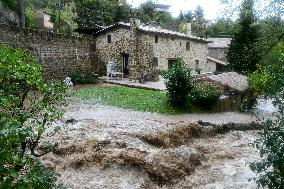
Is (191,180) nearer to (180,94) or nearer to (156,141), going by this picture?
(156,141)

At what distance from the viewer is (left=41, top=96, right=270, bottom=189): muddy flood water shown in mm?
9375

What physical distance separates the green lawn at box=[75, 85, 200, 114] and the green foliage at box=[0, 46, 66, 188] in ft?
37.5

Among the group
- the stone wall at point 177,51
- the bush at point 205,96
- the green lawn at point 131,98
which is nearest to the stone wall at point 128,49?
the stone wall at point 177,51

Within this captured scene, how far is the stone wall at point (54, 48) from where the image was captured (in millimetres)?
20766

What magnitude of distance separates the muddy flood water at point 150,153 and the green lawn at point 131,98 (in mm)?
1767

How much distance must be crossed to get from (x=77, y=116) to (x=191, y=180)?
6834mm

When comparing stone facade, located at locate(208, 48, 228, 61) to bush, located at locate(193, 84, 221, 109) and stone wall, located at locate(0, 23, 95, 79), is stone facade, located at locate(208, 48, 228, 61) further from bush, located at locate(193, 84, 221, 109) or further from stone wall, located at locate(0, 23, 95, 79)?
bush, located at locate(193, 84, 221, 109)

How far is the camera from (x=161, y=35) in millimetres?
28219

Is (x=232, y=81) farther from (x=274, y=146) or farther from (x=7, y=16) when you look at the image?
(x=7, y=16)

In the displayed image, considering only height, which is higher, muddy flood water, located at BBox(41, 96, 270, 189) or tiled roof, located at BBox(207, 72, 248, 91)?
tiled roof, located at BBox(207, 72, 248, 91)

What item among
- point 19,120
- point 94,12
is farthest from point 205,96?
point 94,12

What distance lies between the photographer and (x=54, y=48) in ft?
78.5

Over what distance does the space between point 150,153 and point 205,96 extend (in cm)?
737

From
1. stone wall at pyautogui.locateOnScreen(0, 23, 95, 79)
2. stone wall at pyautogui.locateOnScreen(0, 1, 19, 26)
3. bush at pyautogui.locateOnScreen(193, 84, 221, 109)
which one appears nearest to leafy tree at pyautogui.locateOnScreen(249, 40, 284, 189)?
bush at pyautogui.locateOnScreen(193, 84, 221, 109)
